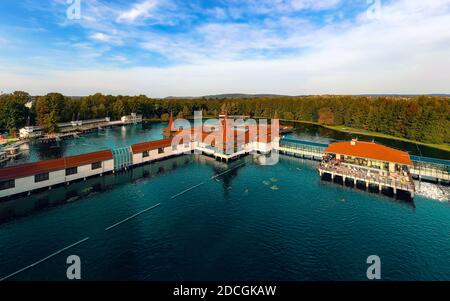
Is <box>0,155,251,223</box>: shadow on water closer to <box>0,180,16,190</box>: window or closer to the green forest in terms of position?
<box>0,180,16,190</box>: window

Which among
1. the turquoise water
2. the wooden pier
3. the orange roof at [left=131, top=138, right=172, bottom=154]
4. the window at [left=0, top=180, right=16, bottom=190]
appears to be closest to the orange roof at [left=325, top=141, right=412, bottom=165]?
the wooden pier

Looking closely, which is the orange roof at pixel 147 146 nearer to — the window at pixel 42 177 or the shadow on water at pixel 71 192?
the shadow on water at pixel 71 192

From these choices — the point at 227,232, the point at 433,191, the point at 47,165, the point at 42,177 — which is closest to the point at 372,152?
the point at 433,191

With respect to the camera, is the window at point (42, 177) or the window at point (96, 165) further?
the window at point (96, 165)

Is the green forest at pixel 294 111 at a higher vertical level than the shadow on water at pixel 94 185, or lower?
higher

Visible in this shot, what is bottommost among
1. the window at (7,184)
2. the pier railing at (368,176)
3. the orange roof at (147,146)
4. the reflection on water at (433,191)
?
the reflection on water at (433,191)

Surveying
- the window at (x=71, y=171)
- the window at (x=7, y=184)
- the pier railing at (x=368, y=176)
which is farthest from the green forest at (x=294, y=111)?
the window at (x=7, y=184)
